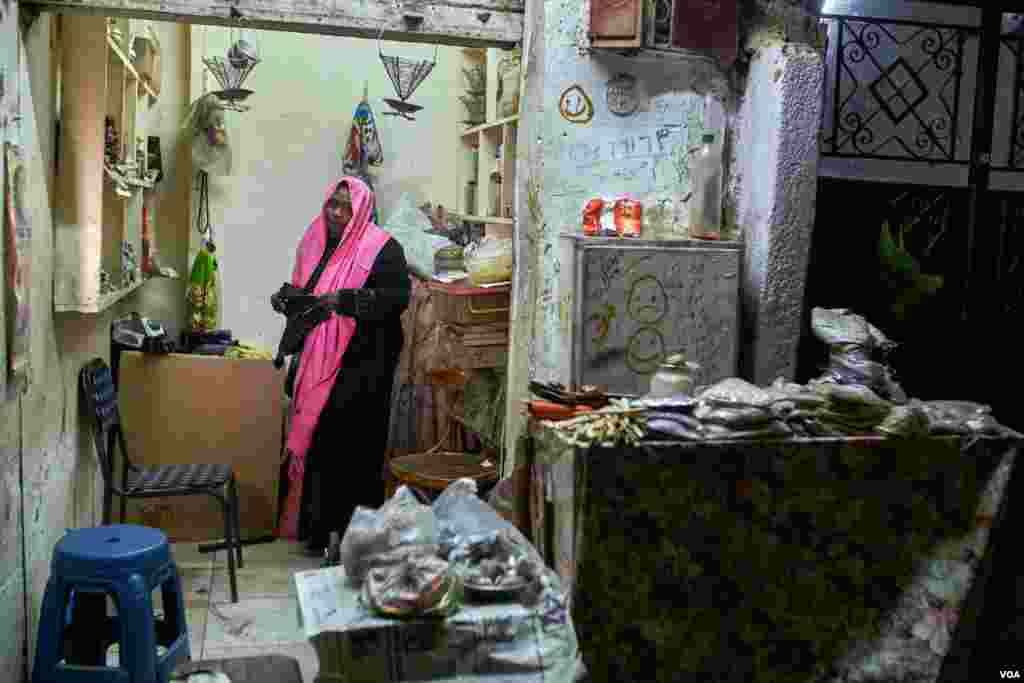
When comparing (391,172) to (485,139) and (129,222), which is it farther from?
(129,222)

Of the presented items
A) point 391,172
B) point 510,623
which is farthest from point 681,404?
point 391,172

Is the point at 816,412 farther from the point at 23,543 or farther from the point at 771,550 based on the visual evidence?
the point at 23,543

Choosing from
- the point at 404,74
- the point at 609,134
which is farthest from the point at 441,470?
the point at 404,74

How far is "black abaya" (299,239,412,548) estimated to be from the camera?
5.30m

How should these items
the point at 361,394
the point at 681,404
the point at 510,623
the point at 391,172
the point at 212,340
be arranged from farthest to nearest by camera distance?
1. the point at 391,172
2. the point at 212,340
3. the point at 361,394
4. the point at 681,404
5. the point at 510,623

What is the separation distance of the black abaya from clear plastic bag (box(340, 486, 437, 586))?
2855 millimetres

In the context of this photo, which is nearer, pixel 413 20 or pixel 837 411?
pixel 837 411

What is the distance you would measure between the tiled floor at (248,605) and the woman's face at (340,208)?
1.68 meters

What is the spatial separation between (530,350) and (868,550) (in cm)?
133

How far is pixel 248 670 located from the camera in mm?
2428

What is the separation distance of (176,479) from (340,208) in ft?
5.15

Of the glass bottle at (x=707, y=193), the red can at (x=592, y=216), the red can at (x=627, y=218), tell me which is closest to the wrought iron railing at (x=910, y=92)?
the glass bottle at (x=707, y=193)

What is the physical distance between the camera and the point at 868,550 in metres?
2.89

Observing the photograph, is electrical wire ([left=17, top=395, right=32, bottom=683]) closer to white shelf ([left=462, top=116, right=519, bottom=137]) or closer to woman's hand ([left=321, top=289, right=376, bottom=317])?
woman's hand ([left=321, top=289, right=376, bottom=317])
